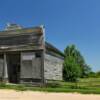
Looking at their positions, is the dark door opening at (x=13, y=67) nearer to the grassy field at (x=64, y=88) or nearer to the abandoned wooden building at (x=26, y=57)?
the abandoned wooden building at (x=26, y=57)

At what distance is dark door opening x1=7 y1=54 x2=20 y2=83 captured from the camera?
3050 centimetres

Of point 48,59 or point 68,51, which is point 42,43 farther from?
point 68,51

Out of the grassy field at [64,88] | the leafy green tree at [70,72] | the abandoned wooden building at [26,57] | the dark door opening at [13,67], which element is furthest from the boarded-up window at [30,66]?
the leafy green tree at [70,72]

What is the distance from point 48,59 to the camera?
2917 cm

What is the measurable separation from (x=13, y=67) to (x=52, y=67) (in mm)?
4479

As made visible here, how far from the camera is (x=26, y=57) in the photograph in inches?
1119

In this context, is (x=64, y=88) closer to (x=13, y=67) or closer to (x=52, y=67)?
(x=52, y=67)

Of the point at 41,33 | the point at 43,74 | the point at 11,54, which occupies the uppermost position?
the point at 41,33

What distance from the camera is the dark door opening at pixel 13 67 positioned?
30500 millimetres

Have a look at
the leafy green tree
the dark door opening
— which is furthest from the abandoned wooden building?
the leafy green tree

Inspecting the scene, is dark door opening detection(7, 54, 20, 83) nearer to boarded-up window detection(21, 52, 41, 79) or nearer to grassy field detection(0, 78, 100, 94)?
boarded-up window detection(21, 52, 41, 79)

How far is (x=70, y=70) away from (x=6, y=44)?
10911 millimetres

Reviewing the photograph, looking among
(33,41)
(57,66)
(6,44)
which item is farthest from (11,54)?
Result: (57,66)

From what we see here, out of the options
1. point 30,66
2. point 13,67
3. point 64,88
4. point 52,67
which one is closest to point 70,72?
point 52,67
